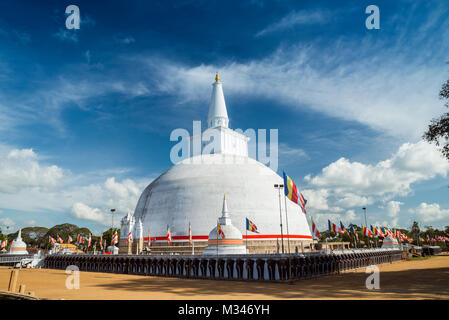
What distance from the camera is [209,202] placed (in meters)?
48.2

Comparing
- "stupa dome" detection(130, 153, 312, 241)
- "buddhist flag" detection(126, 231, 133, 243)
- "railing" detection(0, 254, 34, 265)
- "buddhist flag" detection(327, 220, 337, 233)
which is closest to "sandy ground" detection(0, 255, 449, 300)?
"buddhist flag" detection(327, 220, 337, 233)

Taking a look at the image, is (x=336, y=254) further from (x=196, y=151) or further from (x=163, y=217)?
(x=196, y=151)

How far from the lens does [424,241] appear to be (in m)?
125

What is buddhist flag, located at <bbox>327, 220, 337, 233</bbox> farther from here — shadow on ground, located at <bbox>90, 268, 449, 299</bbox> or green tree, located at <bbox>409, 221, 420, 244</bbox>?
green tree, located at <bbox>409, 221, 420, 244</bbox>

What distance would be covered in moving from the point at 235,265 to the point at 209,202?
17167 millimetres

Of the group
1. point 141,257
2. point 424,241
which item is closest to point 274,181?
point 141,257

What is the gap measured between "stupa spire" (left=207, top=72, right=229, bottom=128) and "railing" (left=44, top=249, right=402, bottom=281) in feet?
110

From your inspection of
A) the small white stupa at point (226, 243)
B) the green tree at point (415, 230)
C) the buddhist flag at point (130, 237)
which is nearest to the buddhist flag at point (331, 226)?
the small white stupa at point (226, 243)

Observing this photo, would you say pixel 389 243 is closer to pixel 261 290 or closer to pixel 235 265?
pixel 235 265

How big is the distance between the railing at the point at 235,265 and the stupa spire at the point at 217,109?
3341 centimetres

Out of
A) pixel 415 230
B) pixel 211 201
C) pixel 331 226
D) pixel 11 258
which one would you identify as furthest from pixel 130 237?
pixel 415 230

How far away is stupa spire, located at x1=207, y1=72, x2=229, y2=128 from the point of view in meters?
66.1

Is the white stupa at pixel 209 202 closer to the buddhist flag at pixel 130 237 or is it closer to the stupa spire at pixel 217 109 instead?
the buddhist flag at pixel 130 237
